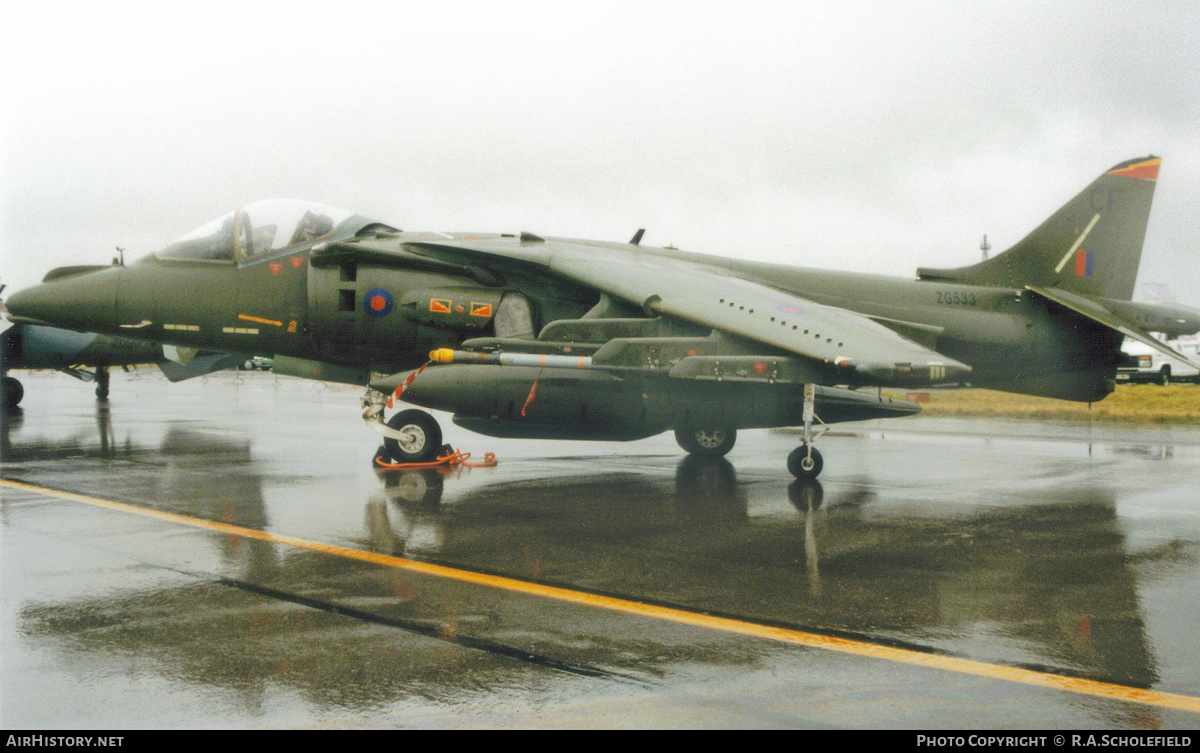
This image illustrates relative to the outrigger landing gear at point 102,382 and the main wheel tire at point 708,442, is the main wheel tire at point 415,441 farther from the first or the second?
the outrigger landing gear at point 102,382

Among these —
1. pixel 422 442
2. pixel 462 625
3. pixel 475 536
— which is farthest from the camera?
pixel 422 442

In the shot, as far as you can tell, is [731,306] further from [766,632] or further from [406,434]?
[766,632]

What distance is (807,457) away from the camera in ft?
29.6

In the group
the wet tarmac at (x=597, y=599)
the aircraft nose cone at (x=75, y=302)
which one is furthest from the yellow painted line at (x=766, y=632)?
the aircraft nose cone at (x=75, y=302)

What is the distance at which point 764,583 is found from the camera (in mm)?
5004

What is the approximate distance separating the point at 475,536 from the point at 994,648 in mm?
Answer: 3700

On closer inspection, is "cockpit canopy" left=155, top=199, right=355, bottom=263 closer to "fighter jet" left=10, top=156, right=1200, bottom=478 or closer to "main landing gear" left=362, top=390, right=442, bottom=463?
"fighter jet" left=10, top=156, right=1200, bottom=478

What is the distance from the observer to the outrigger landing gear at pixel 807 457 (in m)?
8.92

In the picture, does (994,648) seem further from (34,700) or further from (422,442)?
(422,442)

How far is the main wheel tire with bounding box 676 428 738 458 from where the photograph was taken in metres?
11.4

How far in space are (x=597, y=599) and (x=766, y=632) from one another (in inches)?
39.7

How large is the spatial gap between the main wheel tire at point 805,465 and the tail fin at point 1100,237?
4199mm

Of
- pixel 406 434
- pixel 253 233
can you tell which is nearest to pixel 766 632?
pixel 406 434
